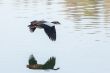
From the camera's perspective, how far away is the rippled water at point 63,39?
13039mm

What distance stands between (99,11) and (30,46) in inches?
292

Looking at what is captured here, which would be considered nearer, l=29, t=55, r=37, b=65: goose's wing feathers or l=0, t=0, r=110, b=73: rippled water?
l=0, t=0, r=110, b=73: rippled water

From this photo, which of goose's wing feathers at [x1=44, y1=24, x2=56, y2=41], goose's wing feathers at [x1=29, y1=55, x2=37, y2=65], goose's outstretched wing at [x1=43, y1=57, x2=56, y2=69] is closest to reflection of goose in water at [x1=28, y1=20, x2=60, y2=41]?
goose's wing feathers at [x1=44, y1=24, x2=56, y2=41]

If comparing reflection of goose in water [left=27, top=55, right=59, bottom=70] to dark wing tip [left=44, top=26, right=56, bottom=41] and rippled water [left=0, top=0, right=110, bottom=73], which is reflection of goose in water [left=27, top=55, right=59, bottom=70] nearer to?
rippled water [left=0, top=0, right=110, bottom=73]

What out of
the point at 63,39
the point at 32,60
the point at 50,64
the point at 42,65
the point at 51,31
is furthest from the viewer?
the point at 63,39

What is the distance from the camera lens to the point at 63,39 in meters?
15.8

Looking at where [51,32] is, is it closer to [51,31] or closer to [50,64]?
[51,31]

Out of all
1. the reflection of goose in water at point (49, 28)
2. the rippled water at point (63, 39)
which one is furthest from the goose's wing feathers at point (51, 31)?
the rippled water at point (63, 39)

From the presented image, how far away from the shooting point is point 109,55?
13.7 metres

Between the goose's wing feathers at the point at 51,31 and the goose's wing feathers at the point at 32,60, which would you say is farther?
the goose's wing feathers at the point at 51,31

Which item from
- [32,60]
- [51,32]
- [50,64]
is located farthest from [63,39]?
[50,64]

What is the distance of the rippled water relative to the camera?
13.0 m

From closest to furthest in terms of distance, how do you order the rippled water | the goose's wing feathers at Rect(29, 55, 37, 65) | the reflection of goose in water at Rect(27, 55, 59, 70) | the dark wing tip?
the reflection of goose in water at Rect(27, 55, 59, 70) → the rippled water → the goose's wing feathers at Rect(29, 55, 37, 65) → the dark wing tip

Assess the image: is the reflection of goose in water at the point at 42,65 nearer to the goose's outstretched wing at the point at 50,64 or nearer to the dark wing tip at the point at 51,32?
the goose's outstretched wing at the point at 50,64
